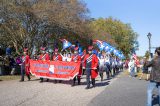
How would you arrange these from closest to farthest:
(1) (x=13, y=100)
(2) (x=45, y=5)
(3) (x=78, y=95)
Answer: (1) (x=13, y=100) → (3) (x=78, y=95) → (2) (x=45, y=5)

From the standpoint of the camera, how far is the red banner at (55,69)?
1919 centimetres

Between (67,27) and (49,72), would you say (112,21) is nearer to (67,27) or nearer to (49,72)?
(67,27)

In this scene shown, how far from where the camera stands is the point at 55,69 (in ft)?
65.8

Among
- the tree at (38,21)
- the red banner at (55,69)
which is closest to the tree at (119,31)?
the tree at (38,21)

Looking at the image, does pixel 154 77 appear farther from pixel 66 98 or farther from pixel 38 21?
pixel 38 21

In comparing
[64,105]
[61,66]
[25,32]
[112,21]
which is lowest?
[64,105]

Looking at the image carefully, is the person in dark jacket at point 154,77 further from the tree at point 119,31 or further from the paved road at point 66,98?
the tree at point 119,31

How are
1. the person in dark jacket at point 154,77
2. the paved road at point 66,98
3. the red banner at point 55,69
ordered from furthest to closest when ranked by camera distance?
the red banner at point 55,69, the paved road at point 66,98, the person in dark jacket at point 154,77

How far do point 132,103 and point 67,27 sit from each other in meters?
27.5

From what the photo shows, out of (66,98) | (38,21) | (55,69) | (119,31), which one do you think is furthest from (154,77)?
(119,31)

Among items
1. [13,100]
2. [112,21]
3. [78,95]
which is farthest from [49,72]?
[112,21]

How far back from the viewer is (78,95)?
14.6 meters

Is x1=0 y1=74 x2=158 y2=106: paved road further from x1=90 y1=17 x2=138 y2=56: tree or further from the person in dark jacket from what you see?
x1=90 y1=17 x2=138 y2=56: tree

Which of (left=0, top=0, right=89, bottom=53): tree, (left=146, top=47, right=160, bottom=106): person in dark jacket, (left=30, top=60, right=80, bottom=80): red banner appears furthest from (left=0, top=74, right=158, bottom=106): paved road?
(left=0, top=0, right=89, bottom=53): tree
